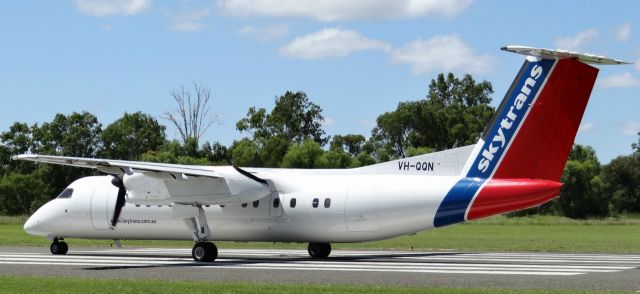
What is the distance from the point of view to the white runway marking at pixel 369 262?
2386 cm

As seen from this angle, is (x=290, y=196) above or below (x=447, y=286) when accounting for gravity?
above

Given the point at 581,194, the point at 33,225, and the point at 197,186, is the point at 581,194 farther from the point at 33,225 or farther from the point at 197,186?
the point at 197,186

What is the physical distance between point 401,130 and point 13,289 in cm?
8074

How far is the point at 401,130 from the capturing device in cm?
9838

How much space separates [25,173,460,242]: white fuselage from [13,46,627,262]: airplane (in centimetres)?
3

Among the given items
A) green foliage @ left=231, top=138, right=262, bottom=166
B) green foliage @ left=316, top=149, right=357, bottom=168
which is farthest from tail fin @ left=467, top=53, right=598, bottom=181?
green foliage @ left=316, top=149, right=357, bottom=168

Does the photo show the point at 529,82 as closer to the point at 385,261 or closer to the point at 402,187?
the point at 402,187

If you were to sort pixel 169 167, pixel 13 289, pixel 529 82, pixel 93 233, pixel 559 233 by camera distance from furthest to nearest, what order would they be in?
pixel 559 233 → pixel 93 233 → pixel 169 167 → pixel 529 82 → pixel 13 289

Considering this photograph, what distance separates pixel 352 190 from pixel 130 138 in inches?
2470

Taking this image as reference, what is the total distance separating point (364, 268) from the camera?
24.3 m

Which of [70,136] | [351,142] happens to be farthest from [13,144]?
[351,142]

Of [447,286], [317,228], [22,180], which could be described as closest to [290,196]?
[317,228]

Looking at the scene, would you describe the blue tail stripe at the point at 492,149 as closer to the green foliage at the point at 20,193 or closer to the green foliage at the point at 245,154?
the green foliage at the point at 245,154

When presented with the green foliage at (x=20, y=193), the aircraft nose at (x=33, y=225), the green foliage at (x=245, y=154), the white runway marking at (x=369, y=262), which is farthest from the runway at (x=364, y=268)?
the green foliage at (x=20, y=193)
